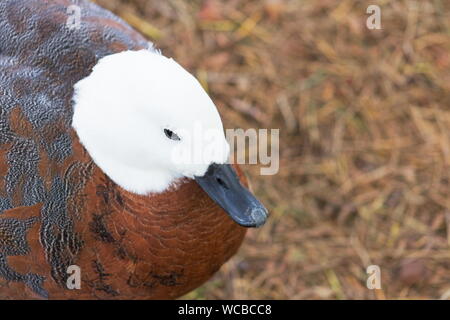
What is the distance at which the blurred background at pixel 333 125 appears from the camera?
2.61 m

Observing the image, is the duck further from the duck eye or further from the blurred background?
the blurred background

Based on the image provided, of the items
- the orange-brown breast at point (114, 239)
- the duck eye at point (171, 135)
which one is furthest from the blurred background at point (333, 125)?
the duck eye at point (171, 135)

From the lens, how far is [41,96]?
198cm

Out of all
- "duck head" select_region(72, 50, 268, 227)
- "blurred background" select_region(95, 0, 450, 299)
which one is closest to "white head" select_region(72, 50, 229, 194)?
"duck head" select_region(72, 50, 268, 227)

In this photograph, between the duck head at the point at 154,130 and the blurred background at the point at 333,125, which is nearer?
the duck head at the point at 154,130

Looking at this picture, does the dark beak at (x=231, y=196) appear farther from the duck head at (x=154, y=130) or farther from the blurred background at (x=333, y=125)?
the blurred background at (x=333, y=125)

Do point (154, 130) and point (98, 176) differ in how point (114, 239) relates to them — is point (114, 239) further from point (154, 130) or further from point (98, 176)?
point (154, 130)

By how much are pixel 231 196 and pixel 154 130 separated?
26 cm

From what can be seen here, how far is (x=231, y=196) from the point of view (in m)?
1.87

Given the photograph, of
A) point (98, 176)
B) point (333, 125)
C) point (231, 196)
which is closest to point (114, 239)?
point (98, 176)

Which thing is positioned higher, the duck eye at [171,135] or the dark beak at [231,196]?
the duck eye at [171,135]

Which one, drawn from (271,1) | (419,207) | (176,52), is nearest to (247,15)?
(271,1)

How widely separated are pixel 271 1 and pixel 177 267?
1.58 metres

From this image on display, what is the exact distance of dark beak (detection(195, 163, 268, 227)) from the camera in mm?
1836
